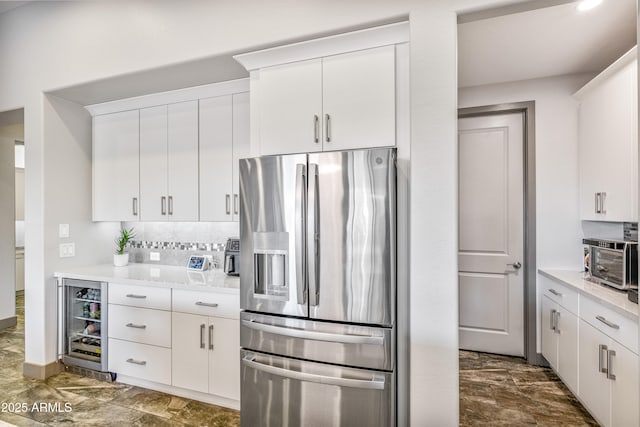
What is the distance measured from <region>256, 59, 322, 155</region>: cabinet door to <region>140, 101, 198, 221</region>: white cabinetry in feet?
3.42

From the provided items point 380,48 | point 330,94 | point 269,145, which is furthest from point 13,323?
point 380,48

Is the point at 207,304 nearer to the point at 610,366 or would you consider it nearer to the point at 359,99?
the point at 359,99

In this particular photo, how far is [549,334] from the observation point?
2975 mm

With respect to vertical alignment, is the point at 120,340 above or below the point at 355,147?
below

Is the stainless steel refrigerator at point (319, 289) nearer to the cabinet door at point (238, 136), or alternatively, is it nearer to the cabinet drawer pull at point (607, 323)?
the cabinet door at point (238, 136)

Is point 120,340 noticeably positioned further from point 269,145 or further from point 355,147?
point 355,147

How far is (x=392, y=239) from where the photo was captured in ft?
5.86

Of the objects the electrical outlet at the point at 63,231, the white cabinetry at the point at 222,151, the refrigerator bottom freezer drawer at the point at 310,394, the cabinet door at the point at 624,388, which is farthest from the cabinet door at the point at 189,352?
the cabinet door at the point at 624,388

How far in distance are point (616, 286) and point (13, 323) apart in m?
6.23

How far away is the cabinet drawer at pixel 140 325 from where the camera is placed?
8.68ft

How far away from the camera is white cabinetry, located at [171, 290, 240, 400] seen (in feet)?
7.93

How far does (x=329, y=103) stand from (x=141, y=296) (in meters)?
2.06

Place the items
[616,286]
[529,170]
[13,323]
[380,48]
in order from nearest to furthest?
[380,48], [616,286], [529,170], [13,323]

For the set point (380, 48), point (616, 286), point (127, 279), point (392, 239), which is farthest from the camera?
point (127, 279)
